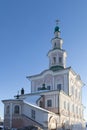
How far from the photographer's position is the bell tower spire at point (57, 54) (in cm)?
4603

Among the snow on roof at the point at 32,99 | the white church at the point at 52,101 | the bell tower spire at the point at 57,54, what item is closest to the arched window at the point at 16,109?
the white church at the point at 52,101

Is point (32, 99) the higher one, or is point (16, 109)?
point (32, 99)

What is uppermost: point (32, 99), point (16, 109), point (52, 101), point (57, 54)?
point (57, 54)

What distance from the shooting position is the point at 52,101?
38.6m

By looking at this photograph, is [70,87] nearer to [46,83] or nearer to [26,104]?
[46,83]

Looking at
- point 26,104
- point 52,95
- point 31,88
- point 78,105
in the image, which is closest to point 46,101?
point 52,95

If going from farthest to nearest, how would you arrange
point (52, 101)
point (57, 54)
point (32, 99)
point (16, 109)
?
point (57, 54) → point (32, 99) → point (52, 101) → point (16, 109)

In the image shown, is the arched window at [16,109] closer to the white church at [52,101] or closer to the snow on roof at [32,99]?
the white church at [52,101]

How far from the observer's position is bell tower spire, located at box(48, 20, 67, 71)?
46.0 m

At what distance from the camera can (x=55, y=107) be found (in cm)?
3825

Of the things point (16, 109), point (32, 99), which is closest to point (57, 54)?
point (32, 99)

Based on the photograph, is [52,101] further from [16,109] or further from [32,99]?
[16,109]

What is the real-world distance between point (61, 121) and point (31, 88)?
10.3 metres

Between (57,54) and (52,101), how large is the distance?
1076cm
